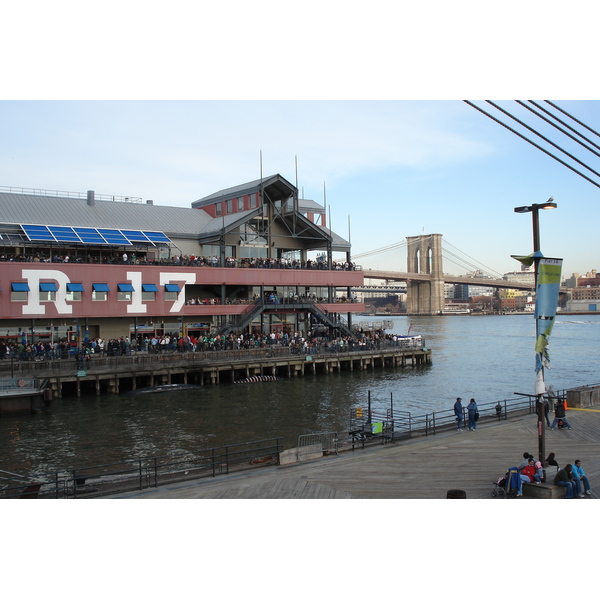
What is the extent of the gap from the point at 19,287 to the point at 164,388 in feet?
43.8

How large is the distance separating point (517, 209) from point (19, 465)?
21.3m

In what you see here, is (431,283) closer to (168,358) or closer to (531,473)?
(168,358)

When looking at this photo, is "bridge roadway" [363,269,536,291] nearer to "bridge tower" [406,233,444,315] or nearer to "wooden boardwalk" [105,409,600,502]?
"bridge tower" [406,233,444,315]

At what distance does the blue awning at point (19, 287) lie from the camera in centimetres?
4303

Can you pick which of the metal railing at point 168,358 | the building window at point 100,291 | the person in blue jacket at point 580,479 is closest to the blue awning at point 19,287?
the building window at point 100,291

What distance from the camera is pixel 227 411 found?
3547 cm

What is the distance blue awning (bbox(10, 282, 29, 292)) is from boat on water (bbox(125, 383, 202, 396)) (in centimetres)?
1160

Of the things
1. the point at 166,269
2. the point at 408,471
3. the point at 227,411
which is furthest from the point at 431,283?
the point at 408,471

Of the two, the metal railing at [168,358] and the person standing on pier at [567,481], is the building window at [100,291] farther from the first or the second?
the person standing on pier at [567,481]

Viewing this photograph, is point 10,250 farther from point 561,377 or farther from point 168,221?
point 561,377

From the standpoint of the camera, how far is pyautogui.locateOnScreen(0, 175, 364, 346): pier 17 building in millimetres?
45469

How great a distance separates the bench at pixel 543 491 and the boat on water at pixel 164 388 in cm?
3079

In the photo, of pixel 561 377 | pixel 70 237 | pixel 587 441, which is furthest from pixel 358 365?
pixel 587 441

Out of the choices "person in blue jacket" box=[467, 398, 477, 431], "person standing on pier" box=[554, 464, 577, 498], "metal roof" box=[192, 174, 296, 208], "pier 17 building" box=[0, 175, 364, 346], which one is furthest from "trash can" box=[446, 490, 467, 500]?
"metal roof" box=[192, 174, 296, 208]
